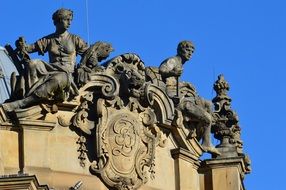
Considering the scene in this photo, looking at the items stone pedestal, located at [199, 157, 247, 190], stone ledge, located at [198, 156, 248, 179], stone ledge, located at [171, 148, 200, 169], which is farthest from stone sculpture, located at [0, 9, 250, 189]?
stone pedestal, located at [199, 157, 247, 190]

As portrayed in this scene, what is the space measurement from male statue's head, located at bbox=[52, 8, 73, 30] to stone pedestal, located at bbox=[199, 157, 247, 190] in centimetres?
575

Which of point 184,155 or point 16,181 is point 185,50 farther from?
point 16,181

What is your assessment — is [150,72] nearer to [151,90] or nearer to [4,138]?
[151,90]

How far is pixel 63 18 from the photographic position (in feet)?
163

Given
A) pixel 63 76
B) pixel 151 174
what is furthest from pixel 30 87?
pixel 151 174

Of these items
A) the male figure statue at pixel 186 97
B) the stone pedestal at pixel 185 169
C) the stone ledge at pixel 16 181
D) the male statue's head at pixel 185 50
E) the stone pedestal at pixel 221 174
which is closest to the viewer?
the stone ledge at pixel 16 181

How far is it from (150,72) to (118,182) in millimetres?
3575

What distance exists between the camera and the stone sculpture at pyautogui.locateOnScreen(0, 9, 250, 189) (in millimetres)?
48469

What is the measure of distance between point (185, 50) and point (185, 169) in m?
3.47

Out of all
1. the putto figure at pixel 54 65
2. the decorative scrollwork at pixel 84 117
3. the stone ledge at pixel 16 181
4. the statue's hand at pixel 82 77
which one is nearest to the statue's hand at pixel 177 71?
the putto figure at pixel 54 65

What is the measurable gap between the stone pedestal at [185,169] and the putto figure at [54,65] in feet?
12.5

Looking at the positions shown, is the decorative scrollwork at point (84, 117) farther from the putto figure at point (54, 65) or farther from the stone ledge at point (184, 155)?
the stone ledge at point (184, 155)

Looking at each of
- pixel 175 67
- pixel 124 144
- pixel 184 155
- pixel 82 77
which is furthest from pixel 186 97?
pixel 82 77

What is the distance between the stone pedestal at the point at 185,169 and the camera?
50531mm
